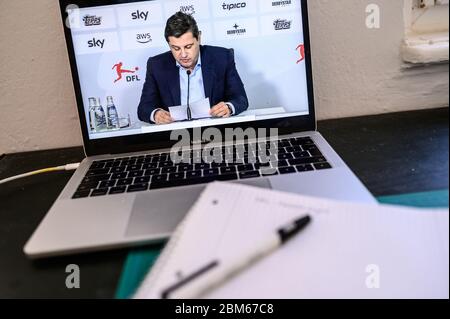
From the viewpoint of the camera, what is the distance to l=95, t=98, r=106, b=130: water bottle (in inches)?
27.6

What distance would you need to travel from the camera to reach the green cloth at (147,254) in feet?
1.35

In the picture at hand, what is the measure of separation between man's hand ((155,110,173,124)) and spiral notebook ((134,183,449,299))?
0.26 meters

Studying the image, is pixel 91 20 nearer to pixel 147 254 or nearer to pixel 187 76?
pixel 187 76

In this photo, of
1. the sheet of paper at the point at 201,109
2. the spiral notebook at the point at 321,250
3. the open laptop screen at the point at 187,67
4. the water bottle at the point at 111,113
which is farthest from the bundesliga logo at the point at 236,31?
the spiral notebook at the point at 321,250

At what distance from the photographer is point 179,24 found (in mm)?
681

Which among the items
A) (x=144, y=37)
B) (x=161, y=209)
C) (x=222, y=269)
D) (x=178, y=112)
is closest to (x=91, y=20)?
(x=144, y=37)

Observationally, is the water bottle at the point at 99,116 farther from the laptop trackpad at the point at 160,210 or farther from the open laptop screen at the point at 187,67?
the laptop trackpad at the point at 160,210

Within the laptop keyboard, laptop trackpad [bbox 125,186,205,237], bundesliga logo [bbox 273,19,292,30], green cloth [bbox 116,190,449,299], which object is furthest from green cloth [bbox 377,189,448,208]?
bundesliga logo [bbox 273,19,292,30]

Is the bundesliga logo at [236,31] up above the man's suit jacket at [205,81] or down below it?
above

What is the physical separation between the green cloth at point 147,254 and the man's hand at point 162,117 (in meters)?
0.28

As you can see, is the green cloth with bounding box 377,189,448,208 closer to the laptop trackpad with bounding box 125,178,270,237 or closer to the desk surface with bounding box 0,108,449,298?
the desk surface with bounding box 0,108,449,298

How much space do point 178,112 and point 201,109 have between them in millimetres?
36

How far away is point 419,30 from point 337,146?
24 centimetres

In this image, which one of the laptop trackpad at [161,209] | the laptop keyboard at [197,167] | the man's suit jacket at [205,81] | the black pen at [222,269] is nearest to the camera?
the black pen at [222,269]
